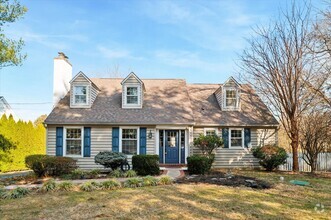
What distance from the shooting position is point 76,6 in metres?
14.8

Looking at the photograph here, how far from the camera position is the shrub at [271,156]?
49.7 ft

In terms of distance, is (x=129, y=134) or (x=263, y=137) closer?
(x=129, y=134)

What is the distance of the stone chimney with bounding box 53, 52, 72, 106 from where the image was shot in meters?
17.4

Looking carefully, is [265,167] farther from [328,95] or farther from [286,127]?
[328,95]

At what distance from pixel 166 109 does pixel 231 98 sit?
427 cm

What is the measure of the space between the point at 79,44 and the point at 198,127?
38.8 ft

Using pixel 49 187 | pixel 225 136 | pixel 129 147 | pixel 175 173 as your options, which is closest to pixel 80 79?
pixel 129 147

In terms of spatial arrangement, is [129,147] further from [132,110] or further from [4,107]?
[4,107]

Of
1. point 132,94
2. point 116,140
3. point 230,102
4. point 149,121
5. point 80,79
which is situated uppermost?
point 80,79

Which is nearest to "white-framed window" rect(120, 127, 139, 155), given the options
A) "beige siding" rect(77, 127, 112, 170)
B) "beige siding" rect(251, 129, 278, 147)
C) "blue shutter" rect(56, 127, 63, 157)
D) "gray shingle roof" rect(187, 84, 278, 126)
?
"beige siding" rect(77, 127, 112, 170)

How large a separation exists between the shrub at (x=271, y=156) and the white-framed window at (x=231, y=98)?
138 inches

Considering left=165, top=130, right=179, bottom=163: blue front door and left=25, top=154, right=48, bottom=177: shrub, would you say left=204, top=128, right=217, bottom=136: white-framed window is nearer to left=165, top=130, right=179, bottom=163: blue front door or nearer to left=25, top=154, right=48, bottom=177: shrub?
left=165, top=130, right=179, bottom=163: blue front door

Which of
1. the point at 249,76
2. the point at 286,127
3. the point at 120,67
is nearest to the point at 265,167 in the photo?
the point at 286,127

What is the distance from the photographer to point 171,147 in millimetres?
16312
